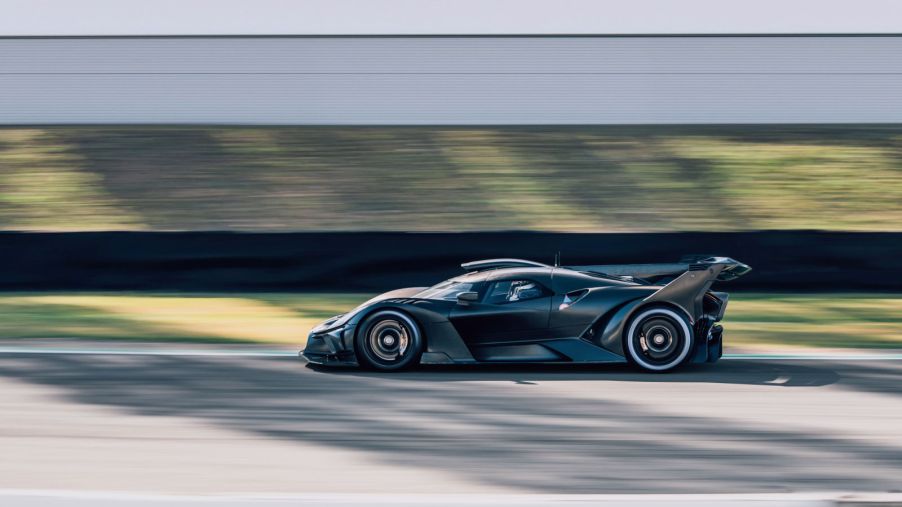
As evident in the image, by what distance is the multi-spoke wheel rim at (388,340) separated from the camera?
802 cm

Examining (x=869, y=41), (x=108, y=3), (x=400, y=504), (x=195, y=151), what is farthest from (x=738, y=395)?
(x=108, y=3)

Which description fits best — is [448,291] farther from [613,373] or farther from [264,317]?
[264,317]

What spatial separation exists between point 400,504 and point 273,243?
31.1ft

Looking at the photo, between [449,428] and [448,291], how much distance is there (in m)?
1.94

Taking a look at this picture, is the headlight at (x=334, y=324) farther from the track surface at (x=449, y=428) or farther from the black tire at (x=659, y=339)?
the black tire at (x=659, y=339)

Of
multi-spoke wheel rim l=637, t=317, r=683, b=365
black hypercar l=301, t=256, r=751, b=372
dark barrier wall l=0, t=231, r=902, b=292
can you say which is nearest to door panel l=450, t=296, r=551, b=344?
black hypercar l=301, t=256, r=751, b=372

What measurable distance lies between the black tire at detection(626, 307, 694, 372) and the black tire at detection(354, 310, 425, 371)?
5.34 feet

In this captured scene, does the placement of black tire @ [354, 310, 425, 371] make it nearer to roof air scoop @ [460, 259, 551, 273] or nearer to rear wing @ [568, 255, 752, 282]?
roof air scoop @ [460, 259, 551, 273]

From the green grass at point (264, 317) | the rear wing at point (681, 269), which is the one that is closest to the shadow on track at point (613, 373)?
the rear wing at point (681, 269)

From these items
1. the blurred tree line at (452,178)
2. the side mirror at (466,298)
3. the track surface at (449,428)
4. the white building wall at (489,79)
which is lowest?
the track surface at (449,428)

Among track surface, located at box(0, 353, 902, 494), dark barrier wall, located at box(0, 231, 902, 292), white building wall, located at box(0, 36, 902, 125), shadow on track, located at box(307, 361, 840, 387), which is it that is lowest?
track surface, located at box(0, 353, 902, 494)

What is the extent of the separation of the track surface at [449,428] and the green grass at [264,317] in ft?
5.75

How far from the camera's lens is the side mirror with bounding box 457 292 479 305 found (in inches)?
313

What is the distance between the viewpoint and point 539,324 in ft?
25.9
